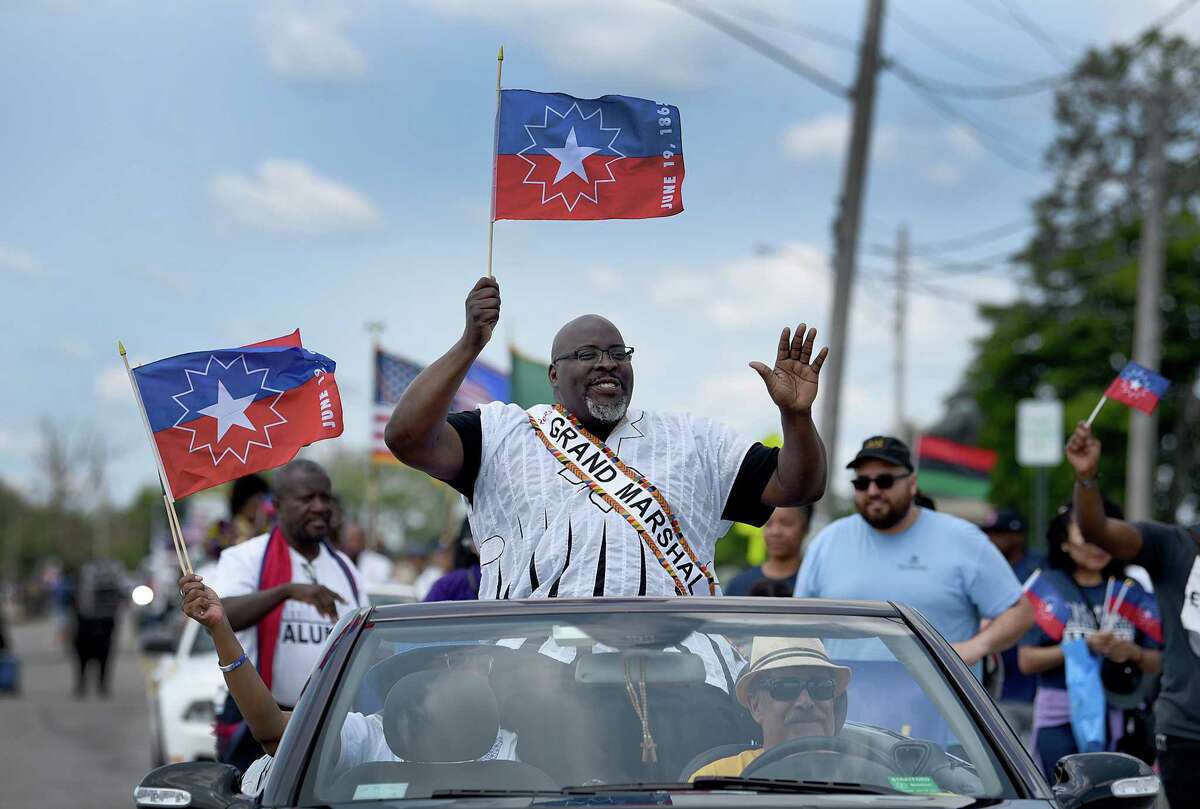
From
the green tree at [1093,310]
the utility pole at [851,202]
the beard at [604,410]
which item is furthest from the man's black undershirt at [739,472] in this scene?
the green tree at [1093,310]

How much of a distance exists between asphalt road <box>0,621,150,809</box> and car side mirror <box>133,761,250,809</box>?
8.20 metres

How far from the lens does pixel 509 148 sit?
582 centimetres

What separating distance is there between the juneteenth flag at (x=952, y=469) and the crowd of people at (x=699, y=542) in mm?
16568

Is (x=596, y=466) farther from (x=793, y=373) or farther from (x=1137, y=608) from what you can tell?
(x=1137, y=608)

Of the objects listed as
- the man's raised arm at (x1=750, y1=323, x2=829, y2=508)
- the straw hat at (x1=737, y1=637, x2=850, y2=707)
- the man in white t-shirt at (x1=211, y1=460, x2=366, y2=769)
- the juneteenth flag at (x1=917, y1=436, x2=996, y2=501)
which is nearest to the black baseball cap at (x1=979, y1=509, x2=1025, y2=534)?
the man in white t-shirt at (x1=211, y1=460, x2=366, y2=769)

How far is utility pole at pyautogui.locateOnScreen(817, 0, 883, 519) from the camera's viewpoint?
55.5 feet

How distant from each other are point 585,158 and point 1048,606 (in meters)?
3.27

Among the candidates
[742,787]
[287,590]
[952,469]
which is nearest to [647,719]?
[742,787]

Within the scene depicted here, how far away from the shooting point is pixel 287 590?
6.55 meters

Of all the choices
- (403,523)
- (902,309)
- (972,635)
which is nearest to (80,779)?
(972,635)

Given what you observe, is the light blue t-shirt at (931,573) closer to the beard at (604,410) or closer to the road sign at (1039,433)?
the beard at (604,410)

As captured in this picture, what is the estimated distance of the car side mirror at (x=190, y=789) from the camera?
3.34 metres

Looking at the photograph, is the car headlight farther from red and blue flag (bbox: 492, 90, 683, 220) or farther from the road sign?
the road sign

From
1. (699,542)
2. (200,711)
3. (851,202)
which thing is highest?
(851,202)
